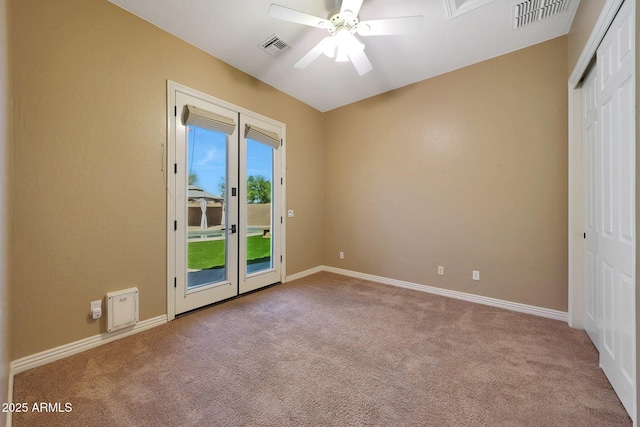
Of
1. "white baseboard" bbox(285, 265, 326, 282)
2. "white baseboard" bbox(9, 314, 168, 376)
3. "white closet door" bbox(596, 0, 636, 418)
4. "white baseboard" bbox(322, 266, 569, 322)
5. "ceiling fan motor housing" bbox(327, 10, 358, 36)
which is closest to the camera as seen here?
"white closet door" bbox(596, 0, 636, 418)

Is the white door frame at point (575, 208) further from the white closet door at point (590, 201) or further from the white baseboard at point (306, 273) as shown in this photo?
the white baseboard at point (306, 273)

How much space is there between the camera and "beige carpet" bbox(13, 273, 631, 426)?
1.46 metres

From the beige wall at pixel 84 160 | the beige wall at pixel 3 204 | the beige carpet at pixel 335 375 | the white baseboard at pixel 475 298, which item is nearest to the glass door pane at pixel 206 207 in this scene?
the beige wall at pixel 84 160

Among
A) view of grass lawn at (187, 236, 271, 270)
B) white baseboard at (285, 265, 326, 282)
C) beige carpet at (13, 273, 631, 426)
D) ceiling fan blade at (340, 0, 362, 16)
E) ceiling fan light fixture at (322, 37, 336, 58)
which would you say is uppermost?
ceiling fan blade at (340, 0, 362, 16)

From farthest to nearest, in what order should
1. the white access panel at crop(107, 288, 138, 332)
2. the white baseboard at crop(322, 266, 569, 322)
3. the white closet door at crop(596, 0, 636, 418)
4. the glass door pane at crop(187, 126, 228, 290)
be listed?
the glass door pane at crop(187, 126, 228, 290), the white baseboard at crop(322, 266, 569, 322), the white access panel at crop(107, 288, 138, 332), the white closet door at crop(596, 0, 636, 418)

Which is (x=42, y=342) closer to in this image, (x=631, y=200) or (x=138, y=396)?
(x=138, y=396)

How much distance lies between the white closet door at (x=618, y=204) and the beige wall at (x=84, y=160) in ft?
11.8

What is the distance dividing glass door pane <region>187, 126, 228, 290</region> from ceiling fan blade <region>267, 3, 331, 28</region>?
157 cm

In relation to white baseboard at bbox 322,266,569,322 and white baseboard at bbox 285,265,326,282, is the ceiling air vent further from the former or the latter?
white baseboard at bbox 322,266,569,322

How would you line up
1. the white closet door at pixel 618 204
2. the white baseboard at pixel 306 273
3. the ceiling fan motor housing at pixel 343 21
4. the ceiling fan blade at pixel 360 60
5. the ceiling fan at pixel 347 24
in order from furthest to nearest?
the white baseboard at pixel 306 273
the ceiling fan blade at pixel 360 60
the ceiling fan motor housing at pixel 343 21
the ceiling fan at pixel 347 24
the white closet door at pixel 618 204

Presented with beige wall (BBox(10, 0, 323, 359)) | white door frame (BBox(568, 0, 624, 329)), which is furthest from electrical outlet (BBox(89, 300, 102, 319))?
white door frame (BBox(568, 0, 624, 329))

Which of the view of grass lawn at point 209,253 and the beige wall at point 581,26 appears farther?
the view of grass lawn at point 209,253

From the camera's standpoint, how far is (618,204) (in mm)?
1644

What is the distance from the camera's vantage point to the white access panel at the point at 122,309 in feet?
7.35
